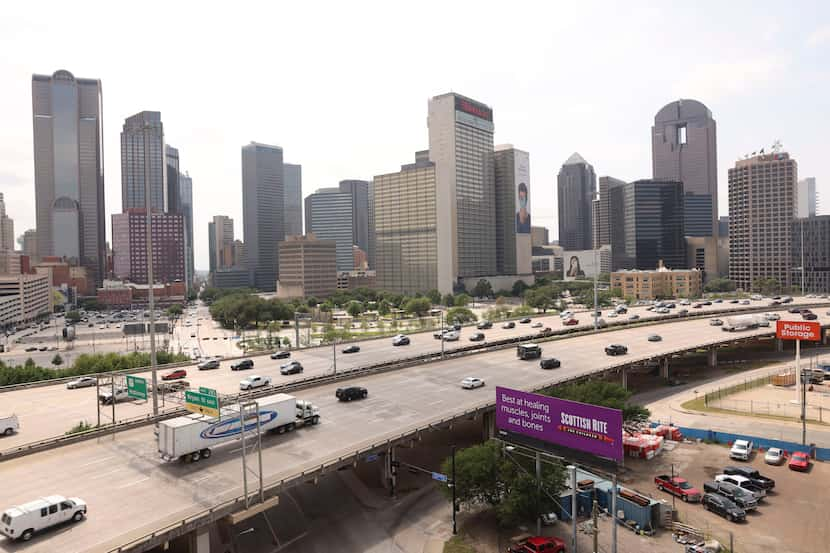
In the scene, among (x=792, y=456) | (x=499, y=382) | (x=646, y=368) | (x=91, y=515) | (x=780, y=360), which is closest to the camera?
(x=91, y=515)

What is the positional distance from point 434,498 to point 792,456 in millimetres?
29529

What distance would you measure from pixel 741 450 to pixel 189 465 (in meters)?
42.2

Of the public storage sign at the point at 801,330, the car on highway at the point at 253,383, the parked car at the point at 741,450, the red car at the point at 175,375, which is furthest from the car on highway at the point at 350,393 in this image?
the public storage sign at the point at 801,330

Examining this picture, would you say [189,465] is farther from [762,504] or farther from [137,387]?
[762,504]

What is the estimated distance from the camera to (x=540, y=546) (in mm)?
28562

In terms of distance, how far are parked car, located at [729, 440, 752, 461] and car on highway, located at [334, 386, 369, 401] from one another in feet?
102

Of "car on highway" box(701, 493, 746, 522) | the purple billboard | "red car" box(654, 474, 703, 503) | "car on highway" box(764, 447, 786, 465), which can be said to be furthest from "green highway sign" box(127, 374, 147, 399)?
"car on highway" box(764, 447, 786, 465)

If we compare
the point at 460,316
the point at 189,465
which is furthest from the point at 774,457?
the point at 460,316

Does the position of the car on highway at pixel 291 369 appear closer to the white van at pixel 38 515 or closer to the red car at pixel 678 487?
the white van at pixel 38 515

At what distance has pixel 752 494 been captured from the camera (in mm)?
35625

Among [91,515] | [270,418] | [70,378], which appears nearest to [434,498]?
[270,418]

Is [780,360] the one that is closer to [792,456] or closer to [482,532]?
[792,456]

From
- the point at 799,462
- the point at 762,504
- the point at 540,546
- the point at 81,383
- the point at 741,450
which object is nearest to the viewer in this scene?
the point at 540,546

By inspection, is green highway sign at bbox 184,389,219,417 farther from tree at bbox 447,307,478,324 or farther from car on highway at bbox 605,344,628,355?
tree at bbox 447,307,478,324
